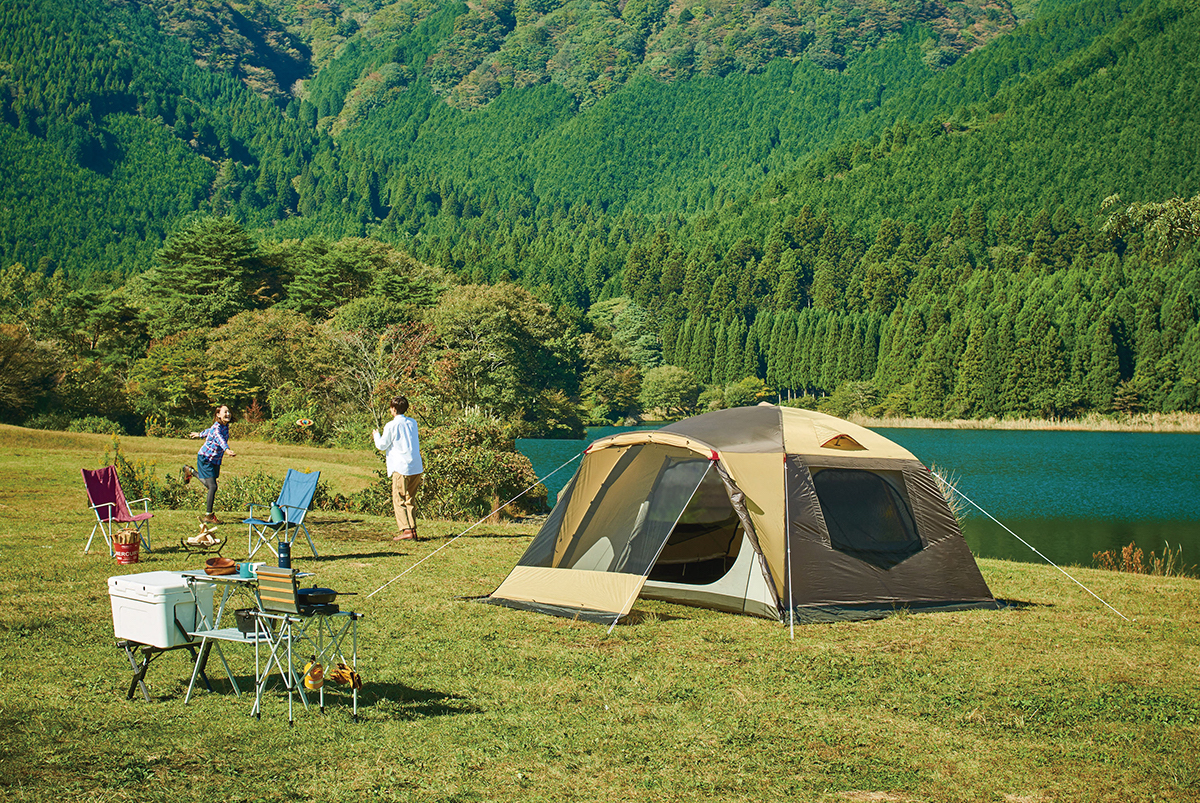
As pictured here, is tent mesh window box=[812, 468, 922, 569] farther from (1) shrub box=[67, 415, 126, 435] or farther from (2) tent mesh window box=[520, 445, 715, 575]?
(1) shrub box=[67, 415, 126, 435]

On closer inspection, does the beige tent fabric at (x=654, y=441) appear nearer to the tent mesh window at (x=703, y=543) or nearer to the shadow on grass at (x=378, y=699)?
the tent mesh window at (x=703, y=543)

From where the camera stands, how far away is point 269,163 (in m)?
180

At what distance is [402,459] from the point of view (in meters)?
12.0

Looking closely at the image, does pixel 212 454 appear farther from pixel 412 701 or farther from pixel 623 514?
pixel 412 701

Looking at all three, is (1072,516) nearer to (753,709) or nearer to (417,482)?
(417,482)

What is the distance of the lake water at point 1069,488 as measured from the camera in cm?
2355

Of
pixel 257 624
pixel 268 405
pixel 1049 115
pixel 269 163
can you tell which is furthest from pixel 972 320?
pixel 269 163

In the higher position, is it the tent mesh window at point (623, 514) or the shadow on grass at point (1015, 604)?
the tent mesh window at point (623, 514)

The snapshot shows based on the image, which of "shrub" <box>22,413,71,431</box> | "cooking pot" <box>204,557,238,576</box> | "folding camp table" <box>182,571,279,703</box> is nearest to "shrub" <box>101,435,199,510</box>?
"cooking pot" <box>204,557,238,576</box>

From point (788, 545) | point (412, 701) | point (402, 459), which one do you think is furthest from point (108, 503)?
point (788, 545)

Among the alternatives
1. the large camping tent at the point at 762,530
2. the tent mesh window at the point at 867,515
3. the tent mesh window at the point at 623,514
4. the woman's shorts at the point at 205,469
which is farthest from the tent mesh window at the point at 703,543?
the woman's shorts at the point at 205,469

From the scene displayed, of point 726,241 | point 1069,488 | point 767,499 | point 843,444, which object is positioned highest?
point 726,241

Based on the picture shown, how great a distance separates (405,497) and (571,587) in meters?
4.03

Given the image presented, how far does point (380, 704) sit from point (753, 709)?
230cm
